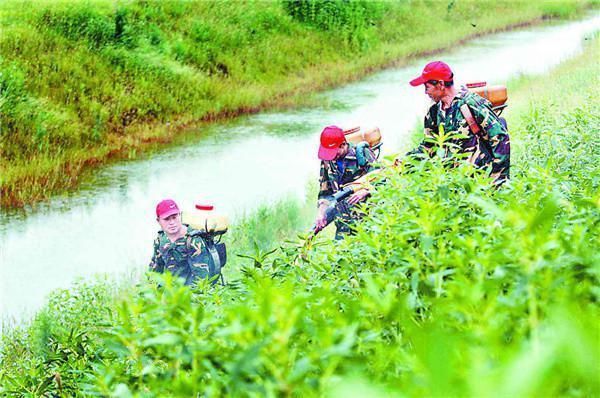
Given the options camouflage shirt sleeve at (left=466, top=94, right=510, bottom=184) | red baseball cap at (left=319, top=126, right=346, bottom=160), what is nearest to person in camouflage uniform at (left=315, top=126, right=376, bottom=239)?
red baseball cap at (left=319, top=126, right=346, bottom=160)

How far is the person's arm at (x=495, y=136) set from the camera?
5.23 m

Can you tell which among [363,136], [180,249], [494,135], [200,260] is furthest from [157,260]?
[494,135]

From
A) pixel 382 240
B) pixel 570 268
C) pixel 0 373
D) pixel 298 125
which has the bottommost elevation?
pixel 298 125

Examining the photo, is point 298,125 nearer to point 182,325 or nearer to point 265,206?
point 265,206

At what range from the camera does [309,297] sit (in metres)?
2.09

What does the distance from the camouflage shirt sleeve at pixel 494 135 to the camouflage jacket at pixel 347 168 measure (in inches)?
34.5

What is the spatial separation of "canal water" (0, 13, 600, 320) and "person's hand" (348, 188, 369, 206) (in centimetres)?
300

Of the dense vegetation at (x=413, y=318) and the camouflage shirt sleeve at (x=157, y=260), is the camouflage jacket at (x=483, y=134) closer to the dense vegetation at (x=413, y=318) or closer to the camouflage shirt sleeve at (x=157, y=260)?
the camouflage shirt sleeve at (x=157, y=260)

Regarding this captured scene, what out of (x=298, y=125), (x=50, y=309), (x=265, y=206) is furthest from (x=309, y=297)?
(x=298, y=125)

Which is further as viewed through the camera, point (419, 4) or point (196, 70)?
point (419, 4)

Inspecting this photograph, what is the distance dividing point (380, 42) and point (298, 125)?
4.32 meters

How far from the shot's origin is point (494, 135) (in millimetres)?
5238

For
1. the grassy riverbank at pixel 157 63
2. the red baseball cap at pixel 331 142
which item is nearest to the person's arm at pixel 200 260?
the red baseball cap at pixel 331 142

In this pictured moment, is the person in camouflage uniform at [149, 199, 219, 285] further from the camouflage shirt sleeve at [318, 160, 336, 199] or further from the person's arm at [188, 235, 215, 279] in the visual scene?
the camouflage shirt sleeve at [318, 160, 336, 199]
